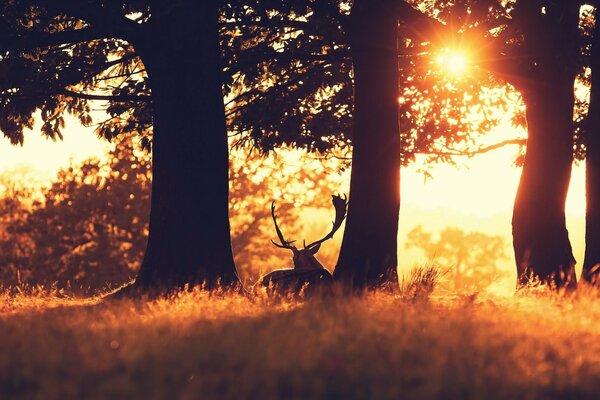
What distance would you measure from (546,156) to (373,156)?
15.2 ft

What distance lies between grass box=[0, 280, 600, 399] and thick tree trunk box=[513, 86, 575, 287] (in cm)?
798

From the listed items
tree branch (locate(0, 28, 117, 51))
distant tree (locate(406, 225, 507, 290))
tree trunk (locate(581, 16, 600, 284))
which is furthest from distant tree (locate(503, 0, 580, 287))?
distant tree (locate(406, 225, 507, 290))

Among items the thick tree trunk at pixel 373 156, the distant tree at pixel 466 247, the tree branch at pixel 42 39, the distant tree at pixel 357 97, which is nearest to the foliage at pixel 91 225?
the distant tree at pixel 357 97

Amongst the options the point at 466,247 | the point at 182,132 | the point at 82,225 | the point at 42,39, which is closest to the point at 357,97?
the point at 182,132

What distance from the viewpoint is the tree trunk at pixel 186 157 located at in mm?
13844

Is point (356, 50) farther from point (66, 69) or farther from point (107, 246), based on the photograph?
point (107, 246)

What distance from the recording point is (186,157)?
45.8ft

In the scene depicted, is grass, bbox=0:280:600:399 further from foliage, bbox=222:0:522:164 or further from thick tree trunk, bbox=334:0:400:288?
foliage, bbox=222:0:522:164

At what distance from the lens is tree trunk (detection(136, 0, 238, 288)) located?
13844mm

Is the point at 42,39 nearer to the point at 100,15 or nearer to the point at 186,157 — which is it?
the point at 100,15

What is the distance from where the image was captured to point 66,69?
56.1 ft

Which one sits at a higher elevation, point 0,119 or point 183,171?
point 0,119

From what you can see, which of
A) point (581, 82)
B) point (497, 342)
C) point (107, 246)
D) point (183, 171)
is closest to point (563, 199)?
point (581, 82)

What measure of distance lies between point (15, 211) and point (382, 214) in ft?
116
